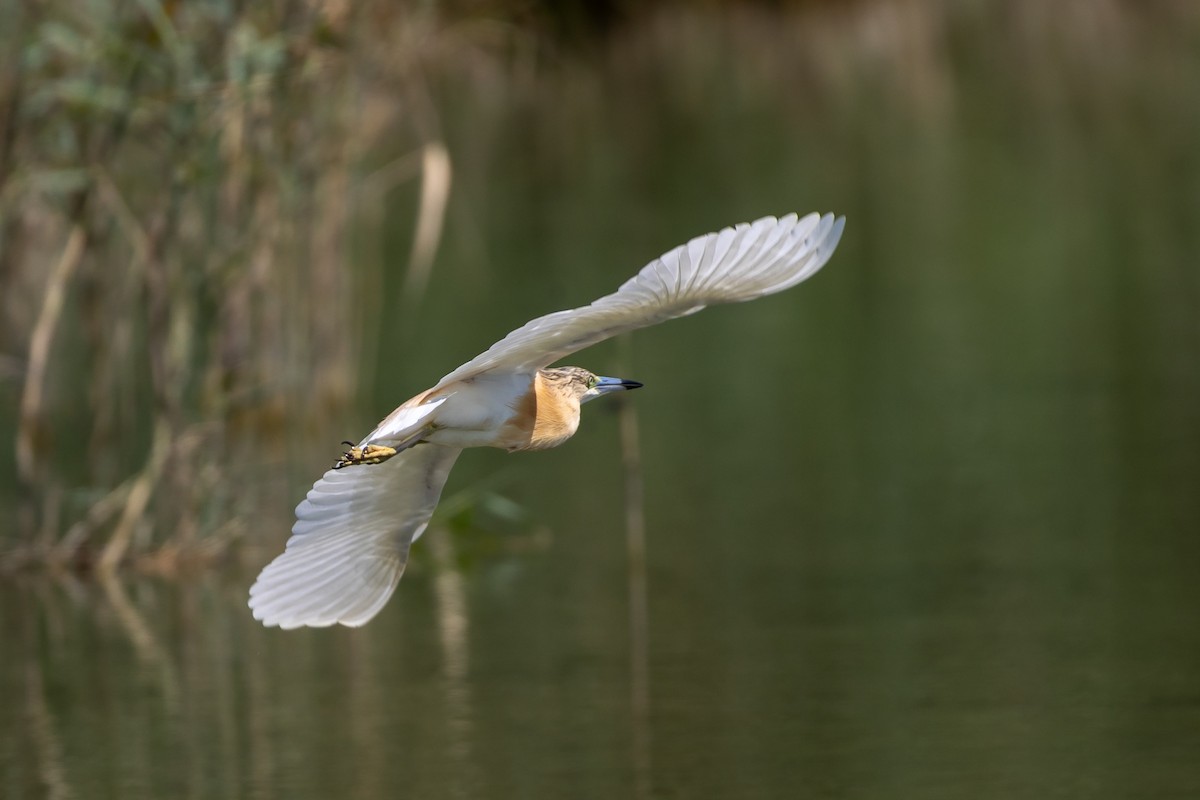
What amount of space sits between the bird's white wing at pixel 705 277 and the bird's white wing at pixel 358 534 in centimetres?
73

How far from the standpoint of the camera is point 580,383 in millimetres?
5168

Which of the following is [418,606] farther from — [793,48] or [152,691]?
[793,48]

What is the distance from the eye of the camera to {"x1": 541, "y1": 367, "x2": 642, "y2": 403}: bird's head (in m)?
5.12

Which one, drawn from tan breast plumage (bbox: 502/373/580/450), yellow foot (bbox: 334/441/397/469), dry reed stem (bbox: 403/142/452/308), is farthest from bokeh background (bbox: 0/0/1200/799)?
yellow foot (bbox: 334/441/397/469)

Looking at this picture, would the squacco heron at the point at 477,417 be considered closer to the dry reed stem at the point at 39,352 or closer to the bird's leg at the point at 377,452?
the bird's leg at the point at 377,452

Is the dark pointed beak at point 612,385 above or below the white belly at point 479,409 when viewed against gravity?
above

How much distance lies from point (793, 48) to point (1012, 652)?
18.5 m

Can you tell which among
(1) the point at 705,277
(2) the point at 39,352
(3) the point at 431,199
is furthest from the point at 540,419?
(2) the point at 39,352

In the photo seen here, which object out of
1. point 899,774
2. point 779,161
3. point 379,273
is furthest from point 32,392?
point 779,161

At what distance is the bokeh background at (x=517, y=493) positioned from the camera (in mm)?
5965

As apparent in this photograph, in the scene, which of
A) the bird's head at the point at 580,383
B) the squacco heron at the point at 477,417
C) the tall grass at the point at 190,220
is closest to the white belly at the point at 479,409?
the squacco heron at the point at 477,417

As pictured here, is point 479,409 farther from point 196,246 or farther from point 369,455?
point 196,246

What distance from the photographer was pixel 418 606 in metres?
7.70

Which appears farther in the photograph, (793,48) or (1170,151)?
(793,48)
